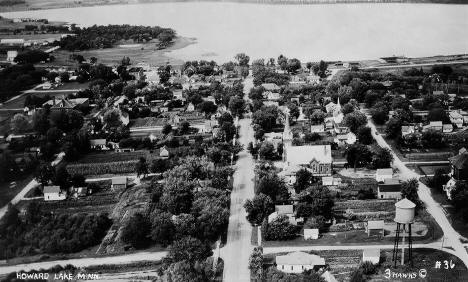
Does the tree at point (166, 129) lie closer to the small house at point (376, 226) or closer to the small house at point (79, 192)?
the small house at point (79, 192)

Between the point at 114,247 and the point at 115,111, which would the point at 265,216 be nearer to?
the point at 114,247

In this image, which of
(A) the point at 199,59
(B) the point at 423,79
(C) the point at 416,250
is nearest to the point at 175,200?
(C) the point at 416,250

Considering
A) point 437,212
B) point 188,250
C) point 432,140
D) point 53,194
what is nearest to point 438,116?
point 432,140

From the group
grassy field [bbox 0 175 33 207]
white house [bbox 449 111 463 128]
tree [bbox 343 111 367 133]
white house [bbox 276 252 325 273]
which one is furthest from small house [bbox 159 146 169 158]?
white house [bbox 449 111 463 128]

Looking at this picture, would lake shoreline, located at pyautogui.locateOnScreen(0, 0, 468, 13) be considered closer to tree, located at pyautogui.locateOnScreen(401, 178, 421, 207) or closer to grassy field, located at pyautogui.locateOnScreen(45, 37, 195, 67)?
grassy field, located at pyautogui.locateOnScreen(45, 37, 195, 67)

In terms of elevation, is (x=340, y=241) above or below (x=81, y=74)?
below

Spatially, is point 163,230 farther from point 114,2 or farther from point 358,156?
point 114,2
